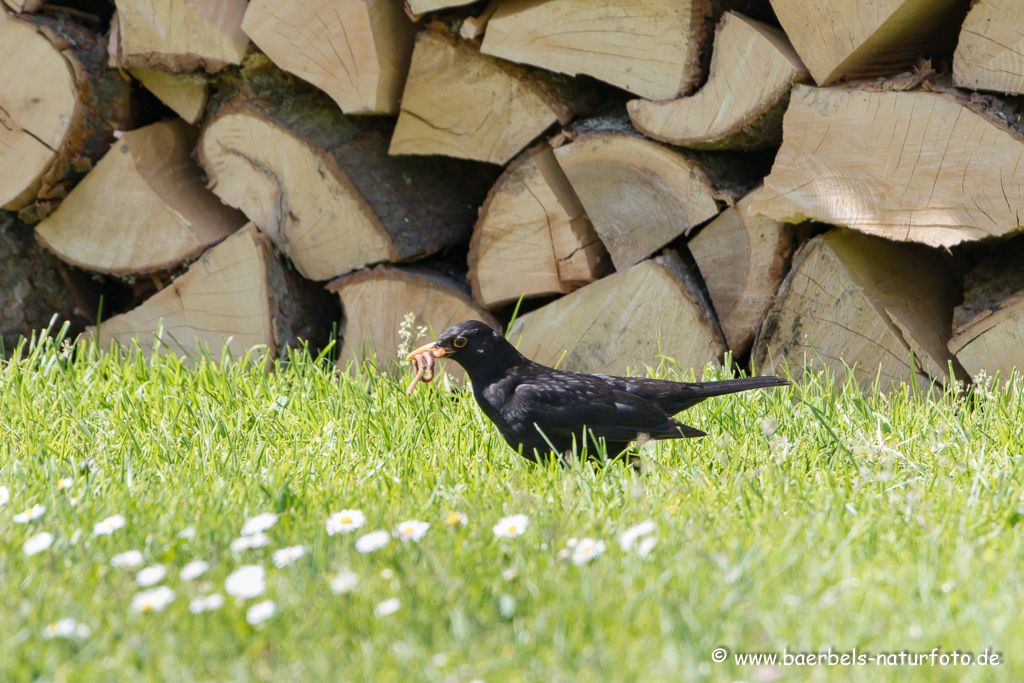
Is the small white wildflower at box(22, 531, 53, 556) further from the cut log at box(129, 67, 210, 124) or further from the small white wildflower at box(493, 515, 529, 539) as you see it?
the cut log at box(129, 67, 210, 124)

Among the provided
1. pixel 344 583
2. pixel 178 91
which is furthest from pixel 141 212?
pixel 344 583

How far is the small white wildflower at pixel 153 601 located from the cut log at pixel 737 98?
2.01m

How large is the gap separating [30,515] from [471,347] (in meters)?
1.11

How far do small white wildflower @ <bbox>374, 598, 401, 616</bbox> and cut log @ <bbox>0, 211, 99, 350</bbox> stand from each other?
2.90 metres

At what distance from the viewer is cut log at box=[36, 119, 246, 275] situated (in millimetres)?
3475

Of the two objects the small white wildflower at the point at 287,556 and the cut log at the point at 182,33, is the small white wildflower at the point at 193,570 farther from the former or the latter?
the cut log at the point at 182,33

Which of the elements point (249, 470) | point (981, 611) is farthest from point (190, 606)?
point (981, 611)

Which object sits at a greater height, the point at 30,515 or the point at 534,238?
the point at 30,515

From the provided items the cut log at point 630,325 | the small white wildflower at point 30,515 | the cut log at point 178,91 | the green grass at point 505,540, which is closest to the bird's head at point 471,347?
the green grass at point 505,540

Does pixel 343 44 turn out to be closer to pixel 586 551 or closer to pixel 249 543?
pixel 249 543

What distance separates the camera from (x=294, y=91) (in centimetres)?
340

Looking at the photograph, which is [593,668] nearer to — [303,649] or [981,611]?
[303,649]

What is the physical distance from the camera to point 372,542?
61.9 inches

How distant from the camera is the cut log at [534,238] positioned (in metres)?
3.11
